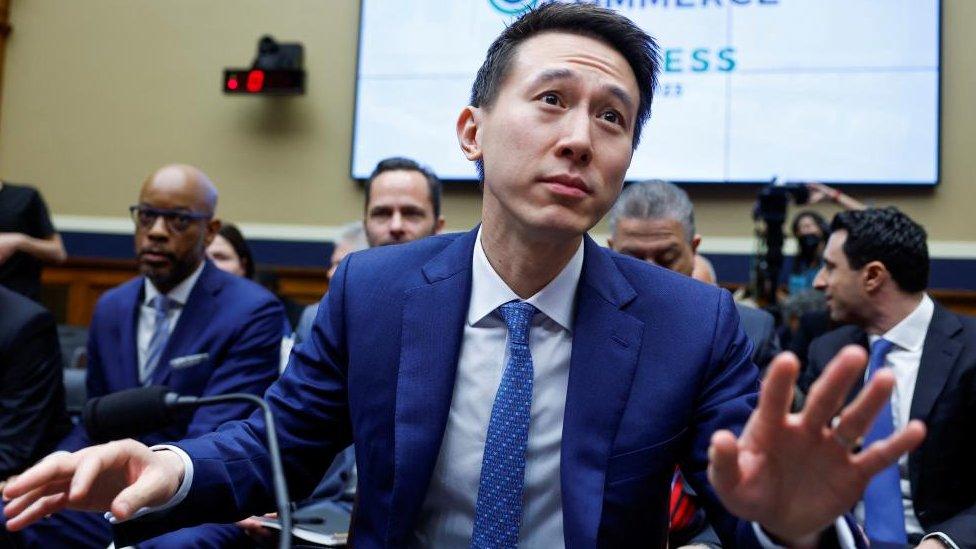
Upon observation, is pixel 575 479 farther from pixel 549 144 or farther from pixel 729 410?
pixel 549 144

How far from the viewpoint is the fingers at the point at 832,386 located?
2.80 feet

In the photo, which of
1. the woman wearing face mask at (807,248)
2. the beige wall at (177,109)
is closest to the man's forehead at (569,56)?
the woman wearing face mask at (807,248)

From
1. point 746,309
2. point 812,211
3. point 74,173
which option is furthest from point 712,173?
point 74,173

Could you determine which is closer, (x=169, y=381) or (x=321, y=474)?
(x=321, y=474)

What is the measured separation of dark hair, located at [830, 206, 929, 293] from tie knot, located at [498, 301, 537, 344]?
5.44 ft

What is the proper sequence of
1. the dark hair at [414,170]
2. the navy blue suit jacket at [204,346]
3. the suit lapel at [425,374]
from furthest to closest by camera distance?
the dark hair at [414,170] < the navy blue suit jacket at [204,346] < the suit lapel at [425,374]

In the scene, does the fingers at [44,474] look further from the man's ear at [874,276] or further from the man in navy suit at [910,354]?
the man's ear at [874,276]

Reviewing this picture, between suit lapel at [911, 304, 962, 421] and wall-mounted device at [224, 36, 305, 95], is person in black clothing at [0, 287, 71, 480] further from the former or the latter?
wall-mounted device at [224, 36, 305, 95]

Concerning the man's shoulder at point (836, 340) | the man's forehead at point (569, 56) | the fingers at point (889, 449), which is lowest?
the fingers at point (889, 449)

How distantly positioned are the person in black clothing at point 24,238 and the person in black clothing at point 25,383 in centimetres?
142

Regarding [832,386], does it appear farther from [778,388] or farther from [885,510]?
[885,510]

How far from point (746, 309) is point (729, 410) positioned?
136cm

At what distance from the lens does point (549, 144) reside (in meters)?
1.26

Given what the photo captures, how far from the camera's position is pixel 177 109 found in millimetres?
5727
